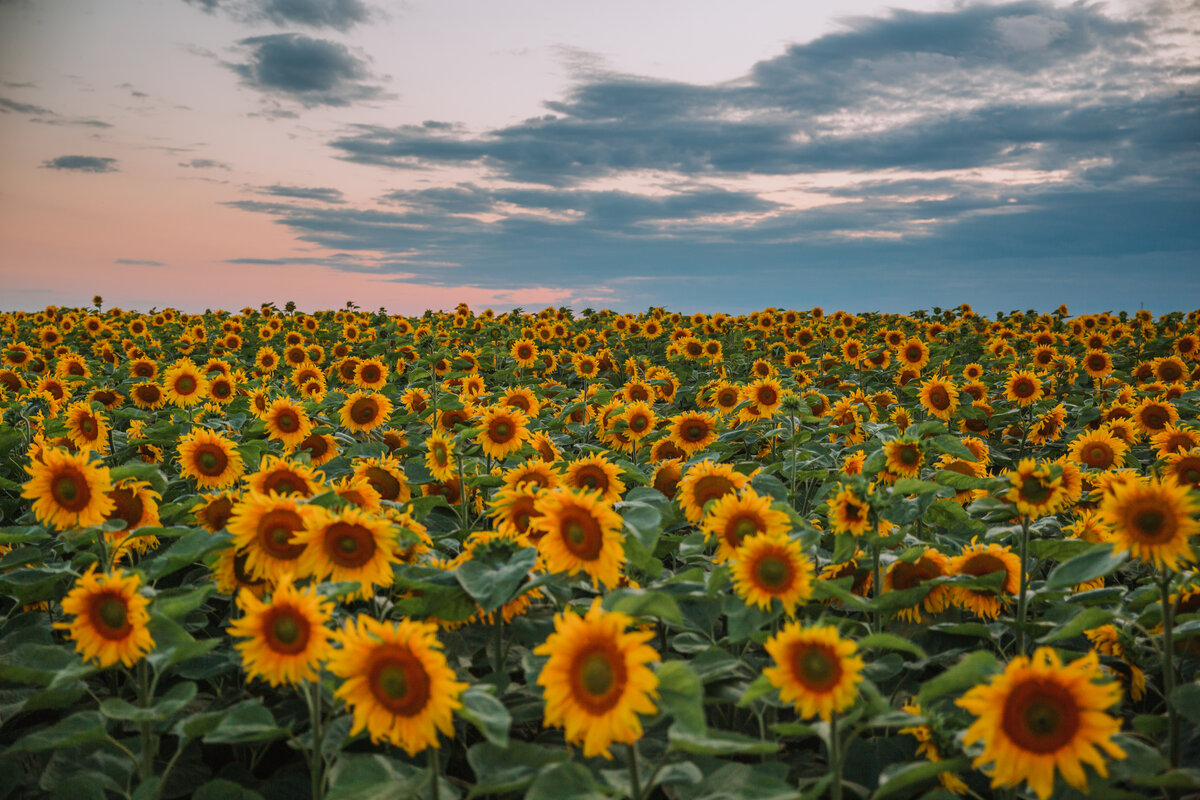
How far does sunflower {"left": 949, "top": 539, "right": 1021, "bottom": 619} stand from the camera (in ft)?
13.3

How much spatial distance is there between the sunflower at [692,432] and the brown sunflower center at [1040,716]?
4.68 meters

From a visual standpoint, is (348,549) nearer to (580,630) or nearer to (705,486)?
(580,630)

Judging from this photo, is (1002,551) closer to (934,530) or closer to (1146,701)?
(1146,701)

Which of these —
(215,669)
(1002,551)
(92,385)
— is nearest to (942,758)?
(1002,551)

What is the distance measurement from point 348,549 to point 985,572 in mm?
3127

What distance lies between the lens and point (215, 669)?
3.29m

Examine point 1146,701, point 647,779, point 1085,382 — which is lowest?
point 1146,701

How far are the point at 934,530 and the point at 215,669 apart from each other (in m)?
4.65

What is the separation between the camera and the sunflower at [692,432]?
23.1ft

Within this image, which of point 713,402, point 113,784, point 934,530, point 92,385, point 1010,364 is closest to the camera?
point 113,784

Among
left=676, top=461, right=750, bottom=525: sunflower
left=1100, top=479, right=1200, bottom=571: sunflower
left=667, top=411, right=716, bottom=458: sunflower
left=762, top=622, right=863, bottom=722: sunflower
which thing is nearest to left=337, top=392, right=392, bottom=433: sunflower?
left=667, top=411, right=716, bottom=458: sunflower

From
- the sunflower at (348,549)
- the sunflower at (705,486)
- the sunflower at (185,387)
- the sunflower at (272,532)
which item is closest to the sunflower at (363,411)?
the sunflower at (185,387)

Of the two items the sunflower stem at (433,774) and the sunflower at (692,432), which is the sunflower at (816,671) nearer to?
the sunflower stem at (433,774)

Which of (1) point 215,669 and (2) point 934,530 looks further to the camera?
(2) point 934,530
